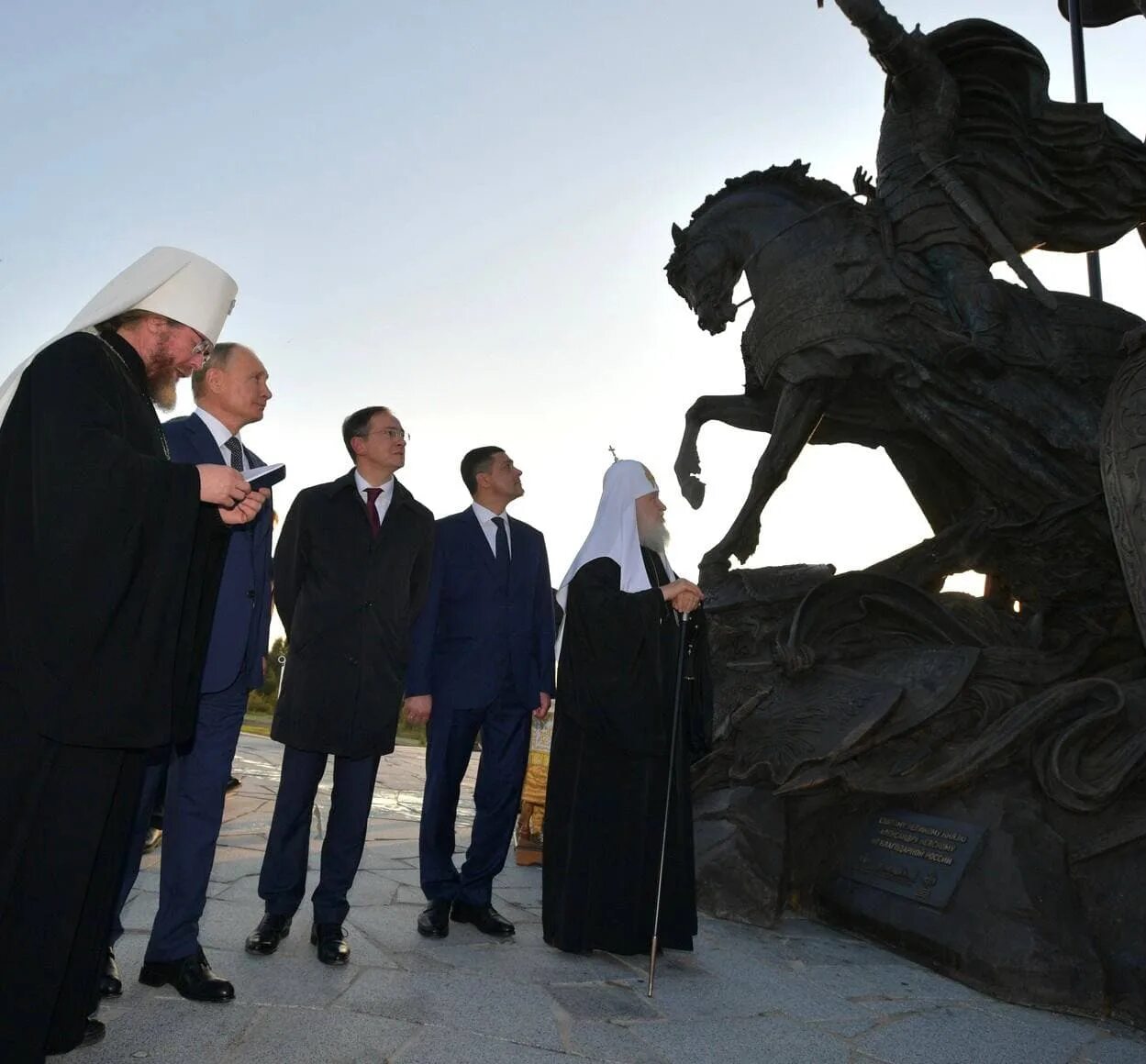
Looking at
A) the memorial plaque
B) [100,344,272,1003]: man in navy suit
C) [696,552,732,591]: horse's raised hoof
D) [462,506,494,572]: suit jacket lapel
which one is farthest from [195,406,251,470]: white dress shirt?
[696,552,732,591]: horse's raised hoof

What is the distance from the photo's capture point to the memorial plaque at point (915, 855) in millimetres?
3578

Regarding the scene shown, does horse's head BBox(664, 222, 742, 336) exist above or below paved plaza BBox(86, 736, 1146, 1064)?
above

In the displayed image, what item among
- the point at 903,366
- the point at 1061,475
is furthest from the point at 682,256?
the point at 1061,475

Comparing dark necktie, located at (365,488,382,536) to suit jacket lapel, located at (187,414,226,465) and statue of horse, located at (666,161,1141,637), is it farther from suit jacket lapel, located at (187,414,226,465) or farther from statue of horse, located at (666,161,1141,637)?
statue of horse, located at (666,161,1141,637)

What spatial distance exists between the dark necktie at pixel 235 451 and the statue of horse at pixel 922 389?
133 inches

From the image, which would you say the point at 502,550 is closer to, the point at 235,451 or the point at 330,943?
the point at 235,451

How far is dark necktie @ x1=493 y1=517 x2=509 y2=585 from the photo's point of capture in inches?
152

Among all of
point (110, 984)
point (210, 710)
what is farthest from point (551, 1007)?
point (210, 710)

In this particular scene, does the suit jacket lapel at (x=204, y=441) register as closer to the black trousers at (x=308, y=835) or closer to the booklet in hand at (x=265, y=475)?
the booklet in hand at (x=265, y=475)

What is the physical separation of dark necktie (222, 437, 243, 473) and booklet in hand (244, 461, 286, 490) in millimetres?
375

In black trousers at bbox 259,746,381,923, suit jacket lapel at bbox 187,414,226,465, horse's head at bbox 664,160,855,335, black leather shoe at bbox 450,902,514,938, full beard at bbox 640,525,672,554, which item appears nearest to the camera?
suit jacket lapel at bbox 187,414,226,465

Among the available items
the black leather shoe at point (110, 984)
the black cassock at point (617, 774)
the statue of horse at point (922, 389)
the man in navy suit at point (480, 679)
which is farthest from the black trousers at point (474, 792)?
the statue of horse at point (922, 389)

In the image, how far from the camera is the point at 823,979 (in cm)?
326

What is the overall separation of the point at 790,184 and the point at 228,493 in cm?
521
